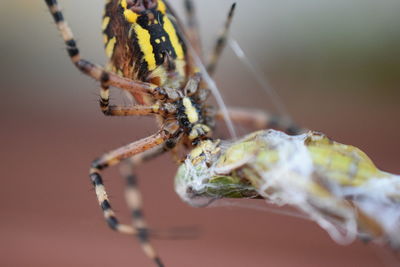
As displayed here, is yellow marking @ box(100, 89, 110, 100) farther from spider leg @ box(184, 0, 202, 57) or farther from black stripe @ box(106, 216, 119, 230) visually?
spider leg @ box(184, 0, 202, 57)

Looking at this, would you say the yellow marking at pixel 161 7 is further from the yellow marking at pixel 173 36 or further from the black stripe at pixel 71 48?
the black stripe at pixel 71 48

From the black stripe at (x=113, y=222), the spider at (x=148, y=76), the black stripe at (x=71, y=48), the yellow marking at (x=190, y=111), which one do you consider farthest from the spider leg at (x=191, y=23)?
the black stripe at (x=113, y=222)

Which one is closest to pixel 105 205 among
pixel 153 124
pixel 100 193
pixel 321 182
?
pixel 100 193

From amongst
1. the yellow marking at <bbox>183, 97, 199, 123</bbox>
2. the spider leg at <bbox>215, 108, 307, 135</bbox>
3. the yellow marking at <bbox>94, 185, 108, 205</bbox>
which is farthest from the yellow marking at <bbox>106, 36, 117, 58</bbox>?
the spider leg at <bbox>215, 108, 307, 135</bbox>

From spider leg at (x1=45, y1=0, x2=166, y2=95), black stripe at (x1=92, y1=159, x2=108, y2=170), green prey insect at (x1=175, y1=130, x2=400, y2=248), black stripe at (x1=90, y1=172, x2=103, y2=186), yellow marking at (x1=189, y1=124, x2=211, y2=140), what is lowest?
green prey insect at (x1=175, y1=130, x2=400, y2=248)

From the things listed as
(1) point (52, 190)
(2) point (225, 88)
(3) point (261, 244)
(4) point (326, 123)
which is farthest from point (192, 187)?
(2) point (225, 88)

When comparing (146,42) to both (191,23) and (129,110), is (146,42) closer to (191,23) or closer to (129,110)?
(129,110)
